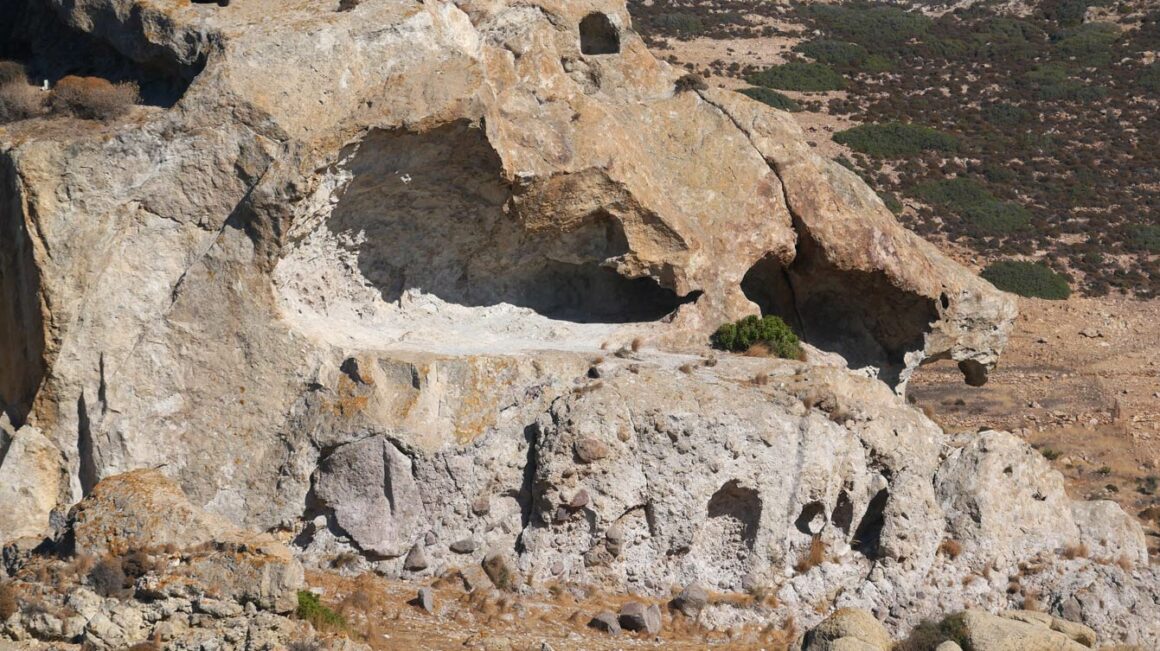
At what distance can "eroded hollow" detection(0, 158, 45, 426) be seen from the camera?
1778 cm

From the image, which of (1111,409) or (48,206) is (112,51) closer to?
(48,206)

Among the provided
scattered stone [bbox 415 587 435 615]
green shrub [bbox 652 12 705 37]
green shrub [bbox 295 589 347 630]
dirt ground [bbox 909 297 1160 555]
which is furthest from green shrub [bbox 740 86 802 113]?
Answer: green shrub [bbox 295 589 347 630]

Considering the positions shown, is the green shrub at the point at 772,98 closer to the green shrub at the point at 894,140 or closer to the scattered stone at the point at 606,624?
the green shrub at the point at 894,140

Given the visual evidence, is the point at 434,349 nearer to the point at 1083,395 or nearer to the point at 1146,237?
the point at 1083,395

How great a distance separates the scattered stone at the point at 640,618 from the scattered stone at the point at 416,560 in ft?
9.03

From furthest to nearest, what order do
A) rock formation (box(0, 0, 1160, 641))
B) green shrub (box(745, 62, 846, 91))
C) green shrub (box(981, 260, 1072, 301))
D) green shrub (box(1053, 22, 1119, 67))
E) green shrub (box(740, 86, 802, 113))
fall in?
1. green shrub (box(1053, 22, 1119, 67))
2. green shrub (box(745, 62, 846, 91))
3. green shrub (box(740, 86, 802, 113))
4. green shrub (box(981, 260, 1072, 301))
5. rock formation (box(0, 0, 1160, 641))

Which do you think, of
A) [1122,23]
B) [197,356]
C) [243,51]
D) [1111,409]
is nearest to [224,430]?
[197,356]

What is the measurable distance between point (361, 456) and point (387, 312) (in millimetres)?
3078

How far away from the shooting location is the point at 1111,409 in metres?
33.1

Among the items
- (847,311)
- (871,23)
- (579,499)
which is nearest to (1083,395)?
(847,311)

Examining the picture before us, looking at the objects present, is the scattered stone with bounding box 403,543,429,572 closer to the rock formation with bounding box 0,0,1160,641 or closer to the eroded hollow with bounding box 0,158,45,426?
the rock formation with bounding box 0,0,1160,641

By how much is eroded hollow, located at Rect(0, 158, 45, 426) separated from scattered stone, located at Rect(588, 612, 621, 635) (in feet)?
26.0

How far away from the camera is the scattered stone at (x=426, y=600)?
17.4m

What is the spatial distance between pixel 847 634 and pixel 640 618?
2.69 m
